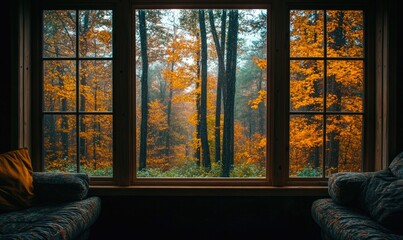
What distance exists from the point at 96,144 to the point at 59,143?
0.36 m

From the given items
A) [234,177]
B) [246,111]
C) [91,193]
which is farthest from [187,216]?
[246,111]

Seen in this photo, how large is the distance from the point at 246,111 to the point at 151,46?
1117mm

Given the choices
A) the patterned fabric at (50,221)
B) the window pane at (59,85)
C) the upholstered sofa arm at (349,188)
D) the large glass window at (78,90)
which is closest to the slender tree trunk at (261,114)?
the upholstered sofa arm at (349,188)

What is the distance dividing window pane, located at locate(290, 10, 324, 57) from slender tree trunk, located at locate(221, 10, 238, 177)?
549 millimetres

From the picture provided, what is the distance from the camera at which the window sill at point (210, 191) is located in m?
2.94

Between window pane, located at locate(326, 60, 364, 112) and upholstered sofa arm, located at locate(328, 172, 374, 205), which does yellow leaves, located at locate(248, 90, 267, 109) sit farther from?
upholstered sofa arm, located at locate(328, 172, 374, 205)

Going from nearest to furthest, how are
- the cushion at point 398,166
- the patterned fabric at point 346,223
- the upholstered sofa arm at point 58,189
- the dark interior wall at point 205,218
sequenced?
1. the patterned fabric at point 346,223
2. the cushion at point 398,166
3. the upholstered sofa arm at point 58,189
4. the dark interior wall at point 205,218

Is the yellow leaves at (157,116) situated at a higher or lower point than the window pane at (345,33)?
lower

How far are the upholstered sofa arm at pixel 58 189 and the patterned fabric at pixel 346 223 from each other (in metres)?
1.96

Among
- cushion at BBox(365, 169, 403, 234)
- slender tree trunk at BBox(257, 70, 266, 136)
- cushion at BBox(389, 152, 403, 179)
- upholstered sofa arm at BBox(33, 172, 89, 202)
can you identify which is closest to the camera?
cushion at BBox(365, 169, 403, 234)

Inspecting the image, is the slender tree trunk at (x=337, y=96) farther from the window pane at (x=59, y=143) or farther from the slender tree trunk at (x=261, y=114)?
the window pane at (x=59, y=143)

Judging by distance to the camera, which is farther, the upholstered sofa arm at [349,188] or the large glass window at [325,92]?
the large glass window at [325,92]

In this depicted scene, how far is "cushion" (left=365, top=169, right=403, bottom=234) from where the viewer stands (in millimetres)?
2031

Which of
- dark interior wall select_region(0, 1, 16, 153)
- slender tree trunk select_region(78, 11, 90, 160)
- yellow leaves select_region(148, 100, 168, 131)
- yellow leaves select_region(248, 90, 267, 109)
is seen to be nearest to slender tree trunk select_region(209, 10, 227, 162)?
yellow leaves select_region(248, 90, 267, 109)
